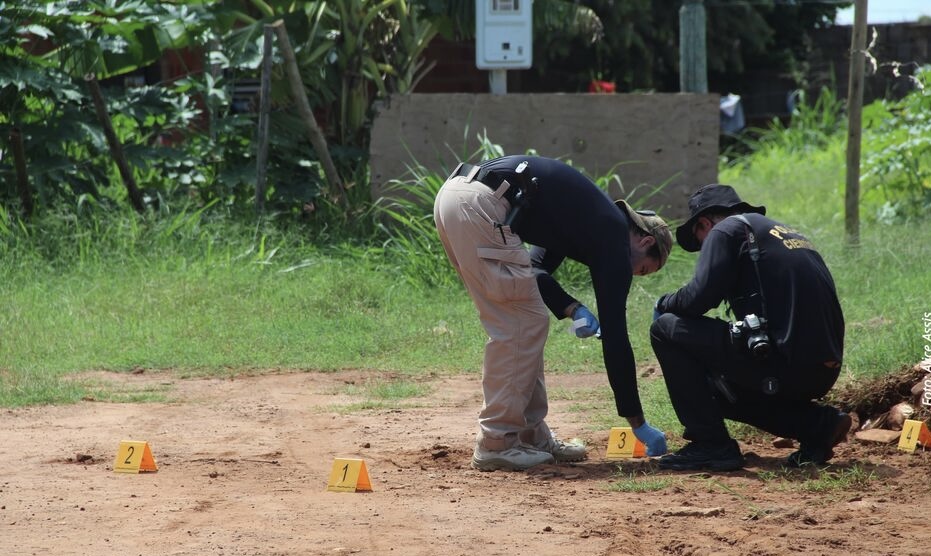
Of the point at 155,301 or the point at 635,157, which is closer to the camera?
the point at 155,301

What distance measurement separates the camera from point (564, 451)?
5.49 m

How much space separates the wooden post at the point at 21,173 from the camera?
406 inches

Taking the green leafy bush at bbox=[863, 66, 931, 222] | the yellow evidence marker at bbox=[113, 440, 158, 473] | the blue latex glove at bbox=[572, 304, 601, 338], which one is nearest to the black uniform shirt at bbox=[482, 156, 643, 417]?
the blue latex glove at bbox=[572, 304, 601, 338]

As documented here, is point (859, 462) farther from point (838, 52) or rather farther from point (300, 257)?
point (838, 52)

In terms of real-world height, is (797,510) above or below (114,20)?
below

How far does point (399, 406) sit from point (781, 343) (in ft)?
7.73

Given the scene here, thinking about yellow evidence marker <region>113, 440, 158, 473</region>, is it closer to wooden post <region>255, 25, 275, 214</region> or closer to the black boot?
the black boot

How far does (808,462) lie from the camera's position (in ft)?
17.1

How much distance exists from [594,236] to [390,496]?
4.20ft

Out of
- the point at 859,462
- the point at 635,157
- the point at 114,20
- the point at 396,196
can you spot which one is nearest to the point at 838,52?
the point at 635,157

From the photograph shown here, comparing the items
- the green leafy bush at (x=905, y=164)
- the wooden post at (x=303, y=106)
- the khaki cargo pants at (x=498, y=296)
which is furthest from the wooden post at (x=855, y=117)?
the khaki cargo pants at (x=498, y=296)

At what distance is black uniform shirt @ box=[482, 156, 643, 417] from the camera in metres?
4.97

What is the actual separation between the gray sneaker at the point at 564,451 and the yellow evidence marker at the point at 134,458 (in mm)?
1672

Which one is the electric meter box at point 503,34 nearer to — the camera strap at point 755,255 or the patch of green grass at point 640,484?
the camera strap at point 755,255
